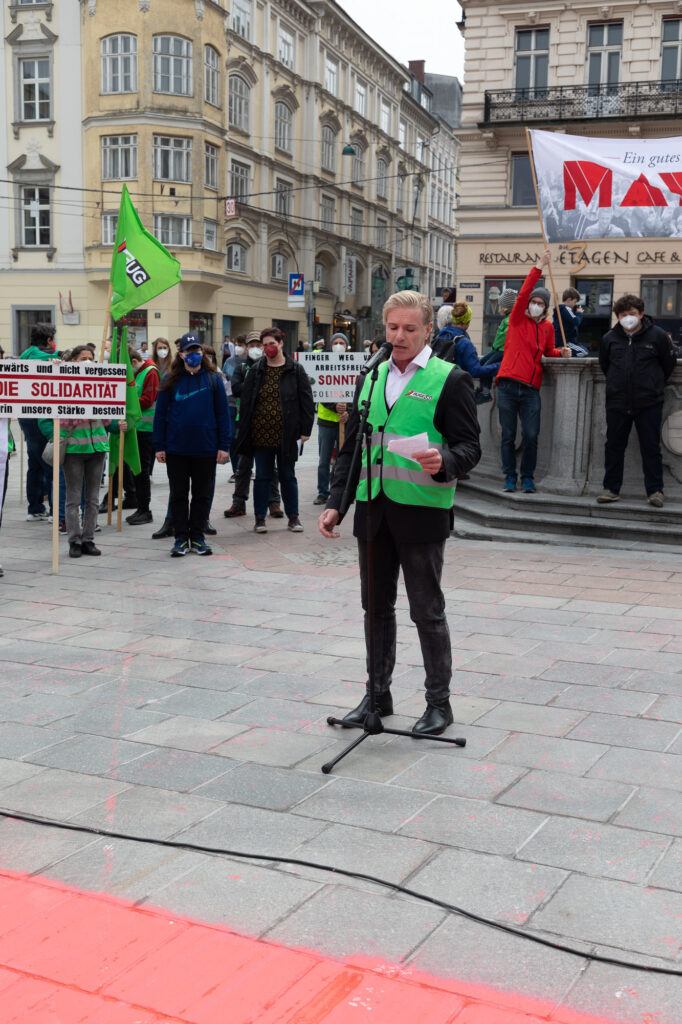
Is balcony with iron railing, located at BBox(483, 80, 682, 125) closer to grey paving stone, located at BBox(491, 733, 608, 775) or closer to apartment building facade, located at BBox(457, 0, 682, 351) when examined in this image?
apartment building facade, located at BBox(457, 0, 682, 351)

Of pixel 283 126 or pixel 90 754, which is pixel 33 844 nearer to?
pixel 90 754

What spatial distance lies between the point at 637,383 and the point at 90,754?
6.52 m

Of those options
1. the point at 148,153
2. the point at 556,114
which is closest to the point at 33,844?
the point at 556,114

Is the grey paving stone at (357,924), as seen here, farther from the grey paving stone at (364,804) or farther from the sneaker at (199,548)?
the sneaker at (199,548)

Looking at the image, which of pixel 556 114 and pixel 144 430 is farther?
pixel 556 114

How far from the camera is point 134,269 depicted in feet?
34.9

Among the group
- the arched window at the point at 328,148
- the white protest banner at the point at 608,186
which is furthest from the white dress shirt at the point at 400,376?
the arched window at the point at 328,148

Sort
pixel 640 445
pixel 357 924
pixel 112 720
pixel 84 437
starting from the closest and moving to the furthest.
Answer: pixel 357 924 → pixel 112 720 → pixel 84 437 → pixel 640 445

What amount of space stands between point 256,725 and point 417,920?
6.24 feet

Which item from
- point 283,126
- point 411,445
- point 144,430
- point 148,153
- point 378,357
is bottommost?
point 144,430

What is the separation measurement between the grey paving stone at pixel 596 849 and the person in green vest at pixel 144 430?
26.5 feet

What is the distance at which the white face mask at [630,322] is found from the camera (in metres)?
9.48

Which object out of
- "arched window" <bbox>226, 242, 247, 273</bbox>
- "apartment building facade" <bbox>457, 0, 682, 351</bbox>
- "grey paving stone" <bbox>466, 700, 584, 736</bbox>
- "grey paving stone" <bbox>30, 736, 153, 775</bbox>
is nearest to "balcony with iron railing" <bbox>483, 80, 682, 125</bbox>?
"apartment building facade" <bbox>457, 0, 682, 351</bbox>

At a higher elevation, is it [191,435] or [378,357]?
[378,357]
